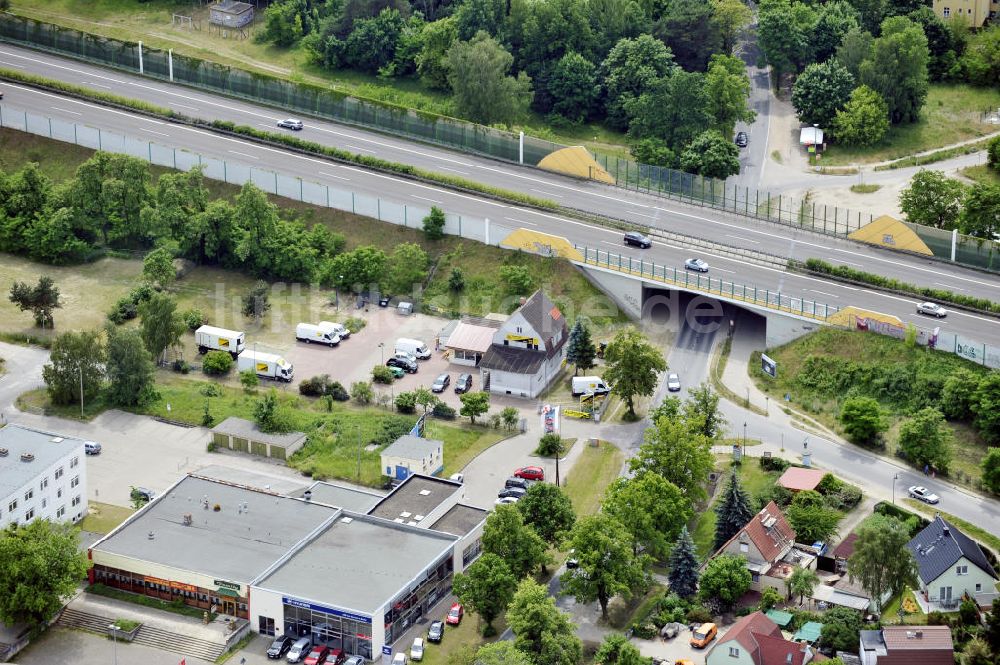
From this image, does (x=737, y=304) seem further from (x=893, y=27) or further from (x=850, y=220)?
(x=893, y=27)

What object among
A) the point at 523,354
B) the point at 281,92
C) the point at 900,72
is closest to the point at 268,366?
the point at 523,354

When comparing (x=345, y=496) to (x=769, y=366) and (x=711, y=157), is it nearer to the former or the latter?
(x=769, y=366)

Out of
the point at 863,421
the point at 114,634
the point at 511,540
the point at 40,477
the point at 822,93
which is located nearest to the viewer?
the point at 114,634

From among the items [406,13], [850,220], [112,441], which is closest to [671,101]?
[850,220]

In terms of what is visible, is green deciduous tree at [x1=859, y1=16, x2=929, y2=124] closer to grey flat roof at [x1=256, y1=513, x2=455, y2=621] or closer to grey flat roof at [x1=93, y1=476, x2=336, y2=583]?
grey flat roof at [x1=256, y1=513, x2=455, y2=621]

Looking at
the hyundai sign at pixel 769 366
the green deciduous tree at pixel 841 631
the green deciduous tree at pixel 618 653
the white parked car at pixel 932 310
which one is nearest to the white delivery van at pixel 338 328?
the hyundai sign at pixel 769 366
